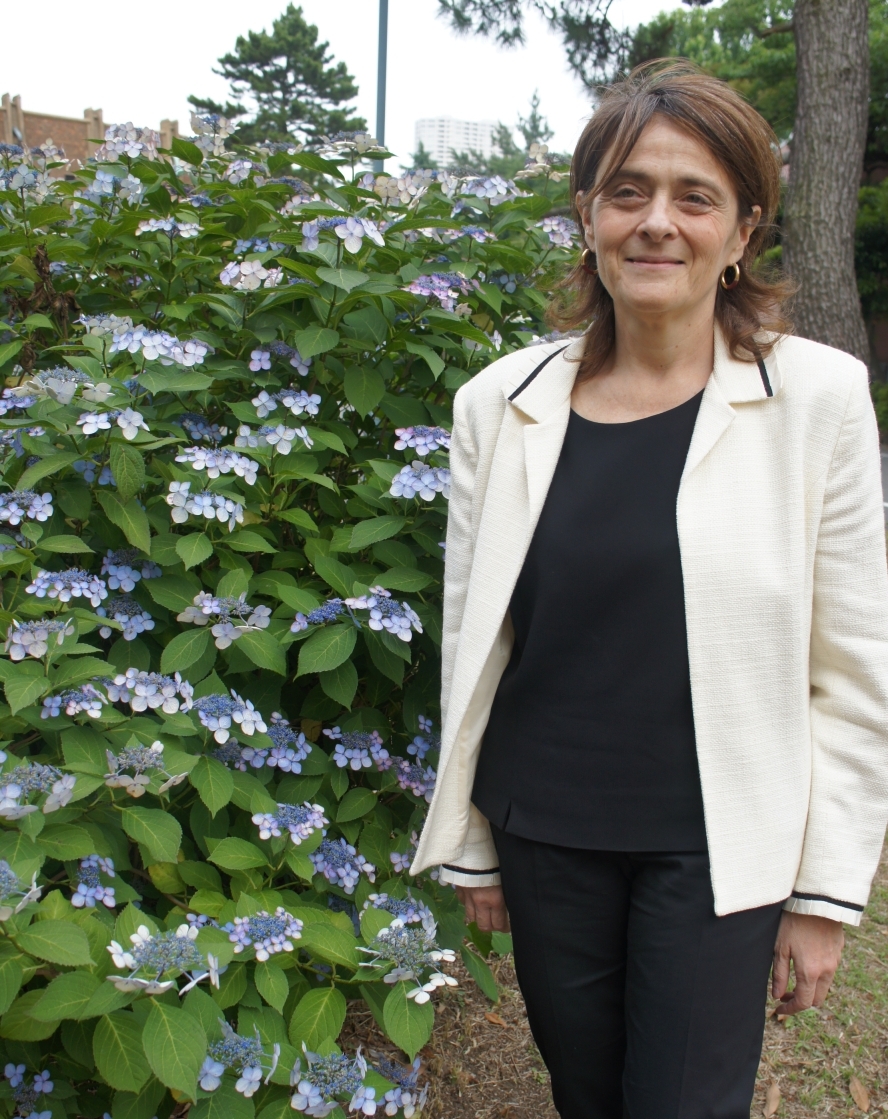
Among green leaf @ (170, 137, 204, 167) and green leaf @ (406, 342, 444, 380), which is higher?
green leaf @ (170, 137, 204, 167)

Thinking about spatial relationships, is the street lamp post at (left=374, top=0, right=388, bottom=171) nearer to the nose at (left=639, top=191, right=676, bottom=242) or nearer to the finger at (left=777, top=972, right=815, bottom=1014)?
the nose at (left=639, top=191, right=676, bottom=242)

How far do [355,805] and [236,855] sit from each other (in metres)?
0.27

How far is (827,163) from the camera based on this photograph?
7.13m

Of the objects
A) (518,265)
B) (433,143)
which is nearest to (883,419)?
(518,265)

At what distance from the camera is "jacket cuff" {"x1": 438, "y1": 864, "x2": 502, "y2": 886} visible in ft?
5.36

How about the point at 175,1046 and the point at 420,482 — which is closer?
the point at 175,1046

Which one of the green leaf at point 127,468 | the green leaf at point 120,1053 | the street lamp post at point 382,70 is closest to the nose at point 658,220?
the green leaf at point 127,468

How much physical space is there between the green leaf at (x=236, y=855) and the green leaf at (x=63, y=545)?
534 millimetres

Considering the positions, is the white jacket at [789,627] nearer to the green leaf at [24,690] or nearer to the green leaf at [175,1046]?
the green leaf at [175,1046]

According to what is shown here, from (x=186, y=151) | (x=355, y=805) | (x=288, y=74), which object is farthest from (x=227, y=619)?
(x=288, y=74)

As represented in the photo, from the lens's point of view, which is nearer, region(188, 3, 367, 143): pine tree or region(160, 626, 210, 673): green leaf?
region(160, 626, 210, 673): green leaf

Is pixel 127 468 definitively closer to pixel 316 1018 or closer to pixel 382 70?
pixel 316 1018

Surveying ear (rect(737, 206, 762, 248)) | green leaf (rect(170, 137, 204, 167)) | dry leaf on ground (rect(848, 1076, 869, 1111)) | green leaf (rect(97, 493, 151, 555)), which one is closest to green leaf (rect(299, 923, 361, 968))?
green leaf (rect(97, 493, 151, 555))

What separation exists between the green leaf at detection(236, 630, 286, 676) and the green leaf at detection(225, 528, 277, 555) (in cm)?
16
